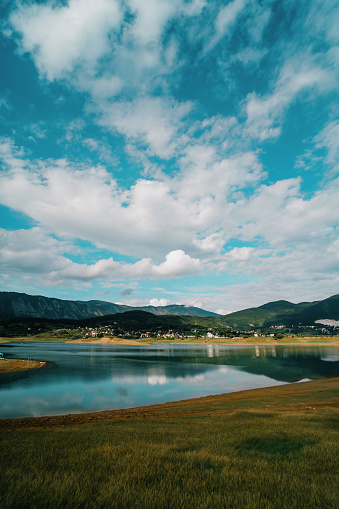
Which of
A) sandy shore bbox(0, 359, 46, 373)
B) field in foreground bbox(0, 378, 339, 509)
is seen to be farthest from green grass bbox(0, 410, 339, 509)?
A: sandy shore bbox(0, 359, 46, 373)

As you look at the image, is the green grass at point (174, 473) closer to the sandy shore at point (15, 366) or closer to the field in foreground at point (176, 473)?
the field in foreground at point (176, 473)

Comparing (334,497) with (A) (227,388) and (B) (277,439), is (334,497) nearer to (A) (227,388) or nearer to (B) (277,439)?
(B) (277,439)

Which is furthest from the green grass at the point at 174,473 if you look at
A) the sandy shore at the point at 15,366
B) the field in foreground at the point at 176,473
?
the sandy shore at the point at 15,366

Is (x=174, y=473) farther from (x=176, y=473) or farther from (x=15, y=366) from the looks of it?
(x=15, y=366)

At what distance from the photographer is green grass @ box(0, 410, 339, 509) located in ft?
17.9

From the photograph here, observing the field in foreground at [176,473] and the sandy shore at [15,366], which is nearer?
the field in foreground at [176,473]

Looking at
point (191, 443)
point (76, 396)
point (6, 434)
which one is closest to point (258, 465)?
point (191, 443)

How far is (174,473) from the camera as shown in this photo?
718 centimetres

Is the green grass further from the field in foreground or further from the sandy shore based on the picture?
the sandy shore

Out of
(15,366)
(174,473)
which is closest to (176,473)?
(174,473)

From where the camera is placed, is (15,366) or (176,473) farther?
(15,366)

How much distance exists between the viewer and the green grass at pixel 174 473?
215 inches

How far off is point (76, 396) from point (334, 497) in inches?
1663

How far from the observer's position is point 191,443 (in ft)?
37.0
